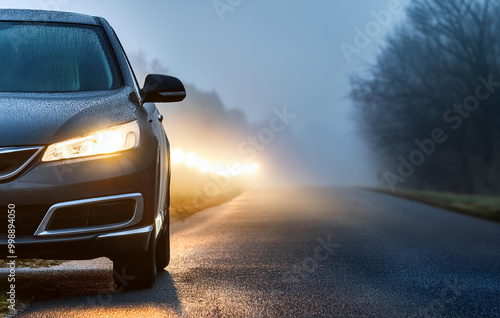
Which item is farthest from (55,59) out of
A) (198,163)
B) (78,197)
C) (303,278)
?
(198,163)

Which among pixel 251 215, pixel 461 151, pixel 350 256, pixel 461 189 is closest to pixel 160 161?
pixel 350 256

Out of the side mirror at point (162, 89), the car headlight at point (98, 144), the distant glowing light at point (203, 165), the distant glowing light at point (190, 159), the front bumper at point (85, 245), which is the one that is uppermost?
the side mirror at point (162, 89)

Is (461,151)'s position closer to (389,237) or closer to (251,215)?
(251,215)

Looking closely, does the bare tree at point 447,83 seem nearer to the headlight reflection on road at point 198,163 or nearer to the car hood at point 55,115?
the headlight reflection on road at point 198,163

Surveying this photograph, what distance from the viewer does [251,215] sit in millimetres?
15758

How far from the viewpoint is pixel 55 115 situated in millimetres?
4684

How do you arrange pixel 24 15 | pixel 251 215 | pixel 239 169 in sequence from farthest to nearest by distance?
pixel 239 169, pixel 251 215, pixel 24 15

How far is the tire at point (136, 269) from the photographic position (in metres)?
5.21

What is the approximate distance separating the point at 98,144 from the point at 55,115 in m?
0.33

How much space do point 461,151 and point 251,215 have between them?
24.1m

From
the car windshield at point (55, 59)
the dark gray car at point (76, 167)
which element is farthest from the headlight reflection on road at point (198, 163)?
the dark gray car at point (76, 167)

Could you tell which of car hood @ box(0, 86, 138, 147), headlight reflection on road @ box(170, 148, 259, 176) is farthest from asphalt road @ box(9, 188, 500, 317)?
headlight reflection on road @ box(170, 148, 259, 176)

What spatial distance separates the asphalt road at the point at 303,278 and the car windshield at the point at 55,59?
155 cm

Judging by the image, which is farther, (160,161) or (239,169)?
(239,169)
